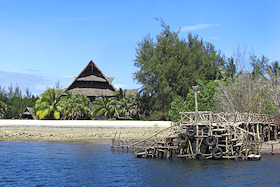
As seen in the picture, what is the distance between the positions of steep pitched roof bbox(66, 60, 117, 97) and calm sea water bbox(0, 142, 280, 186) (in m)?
32.1

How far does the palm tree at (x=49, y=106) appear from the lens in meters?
53.7

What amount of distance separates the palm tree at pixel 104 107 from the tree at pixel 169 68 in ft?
19.8

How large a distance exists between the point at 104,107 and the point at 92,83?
6994 mm

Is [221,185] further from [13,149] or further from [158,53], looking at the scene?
[158,53]

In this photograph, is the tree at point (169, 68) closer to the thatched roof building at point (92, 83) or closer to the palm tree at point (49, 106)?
the thatched roof building at point (92, 83)

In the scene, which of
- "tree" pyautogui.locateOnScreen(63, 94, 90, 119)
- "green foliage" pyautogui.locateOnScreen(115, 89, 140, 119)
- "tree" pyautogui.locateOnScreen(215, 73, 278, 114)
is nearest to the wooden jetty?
"tree" pyautogui.locateOnScreen(215, 73, 278, 114)

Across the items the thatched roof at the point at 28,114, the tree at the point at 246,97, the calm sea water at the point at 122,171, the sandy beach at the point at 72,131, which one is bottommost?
the calm sea water at the point at 122,171

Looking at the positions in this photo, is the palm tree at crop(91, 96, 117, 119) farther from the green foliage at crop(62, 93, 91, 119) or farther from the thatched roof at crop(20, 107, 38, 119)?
the thatched roof at crop(20, 107, 38, 119)

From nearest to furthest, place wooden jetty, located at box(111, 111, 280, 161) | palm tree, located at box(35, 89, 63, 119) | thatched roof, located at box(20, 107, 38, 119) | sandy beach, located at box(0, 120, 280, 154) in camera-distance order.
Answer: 1. wooden jetty, located at box(111, 111, 280, 161)
2. sandy beach, located at box(0, 120, 280, 154)
3. palm tree, located at box(35, 89, 63, 119)
4. thatched roof, located at box(20, 107, 38, 119)

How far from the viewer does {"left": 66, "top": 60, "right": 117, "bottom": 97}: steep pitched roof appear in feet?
202

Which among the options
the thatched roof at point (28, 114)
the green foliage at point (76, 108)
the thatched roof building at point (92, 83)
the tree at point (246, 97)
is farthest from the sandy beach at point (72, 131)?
the thatched roof building at point (92, 83)

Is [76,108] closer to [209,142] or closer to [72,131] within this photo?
[72,131]

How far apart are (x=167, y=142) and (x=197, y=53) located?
35390 mm

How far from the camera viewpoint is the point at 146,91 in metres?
57.0
